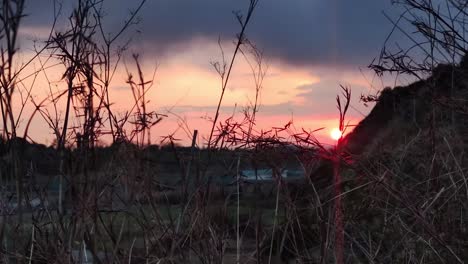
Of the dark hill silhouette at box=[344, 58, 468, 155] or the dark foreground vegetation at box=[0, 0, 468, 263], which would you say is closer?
the dark foreground vegetation at box=[0, 0, 468, 263]

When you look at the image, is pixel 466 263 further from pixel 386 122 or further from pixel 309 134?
pixel 386 122

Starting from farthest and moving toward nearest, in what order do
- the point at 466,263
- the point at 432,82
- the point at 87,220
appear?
the point at 432,82
the point at 466,263
the point at 87,220

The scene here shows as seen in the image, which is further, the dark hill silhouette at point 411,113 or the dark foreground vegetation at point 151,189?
the dark hill silhouette at point 411,113

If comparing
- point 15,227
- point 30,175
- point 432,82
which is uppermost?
point 432,82

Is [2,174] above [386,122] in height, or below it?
below

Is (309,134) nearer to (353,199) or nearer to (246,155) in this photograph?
(246,155)

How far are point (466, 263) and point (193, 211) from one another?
160 centimetres

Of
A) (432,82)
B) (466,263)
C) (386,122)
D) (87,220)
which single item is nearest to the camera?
(87,220)

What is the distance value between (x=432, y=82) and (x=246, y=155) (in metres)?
1.62

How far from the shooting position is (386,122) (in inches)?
389

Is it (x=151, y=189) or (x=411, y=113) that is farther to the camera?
(x=411, y=113)

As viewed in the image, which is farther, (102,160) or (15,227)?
(15,227)

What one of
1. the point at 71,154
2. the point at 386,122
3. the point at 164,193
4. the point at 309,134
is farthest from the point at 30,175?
the point at 386,122

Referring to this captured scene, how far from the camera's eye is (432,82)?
4320 mm
